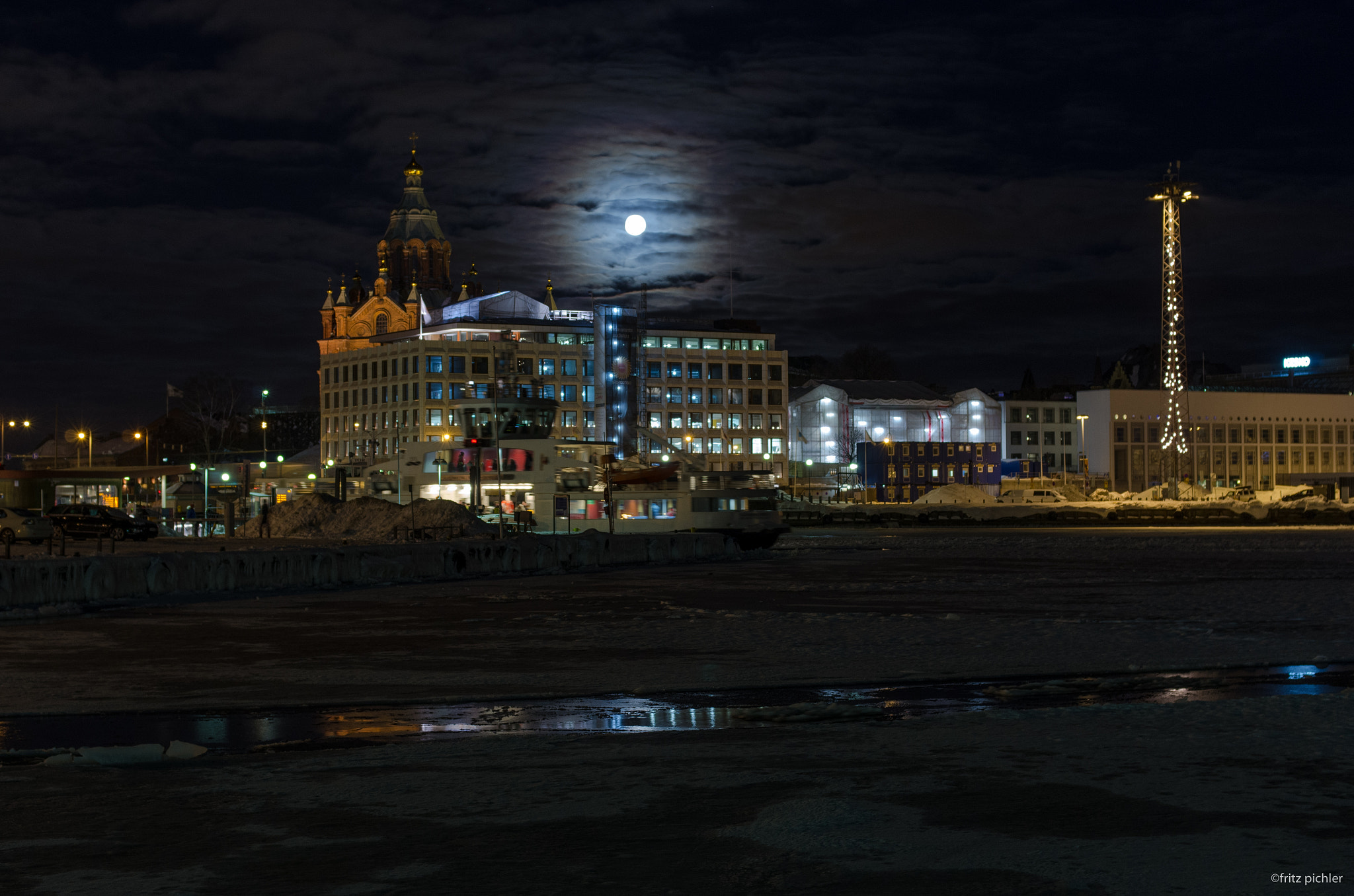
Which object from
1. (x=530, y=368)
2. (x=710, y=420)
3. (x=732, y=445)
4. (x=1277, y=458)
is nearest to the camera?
(x=530, y=368)

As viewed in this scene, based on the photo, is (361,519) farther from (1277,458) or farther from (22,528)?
(1277,458)

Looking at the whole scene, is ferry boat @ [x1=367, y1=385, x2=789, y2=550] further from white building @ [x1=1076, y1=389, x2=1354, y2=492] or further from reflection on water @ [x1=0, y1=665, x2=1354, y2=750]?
white building @ [x1=1076, y1=389, x2=1354, y2=492]

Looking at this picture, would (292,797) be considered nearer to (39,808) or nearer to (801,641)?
(39,808)

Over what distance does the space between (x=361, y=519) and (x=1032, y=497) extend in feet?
292

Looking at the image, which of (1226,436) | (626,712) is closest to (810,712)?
(626,712)

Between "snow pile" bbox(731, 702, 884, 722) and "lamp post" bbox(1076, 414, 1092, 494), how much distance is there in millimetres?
136671

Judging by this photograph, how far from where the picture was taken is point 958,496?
123 meters

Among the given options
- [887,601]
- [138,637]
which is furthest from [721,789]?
[887,601]

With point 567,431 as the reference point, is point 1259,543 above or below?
below

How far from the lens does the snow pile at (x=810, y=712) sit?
13891 millimetres

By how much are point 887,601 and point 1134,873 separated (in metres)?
20.5

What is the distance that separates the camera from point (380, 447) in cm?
14775

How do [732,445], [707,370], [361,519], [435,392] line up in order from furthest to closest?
[707,370], [732,445], [435,392], [361,519]

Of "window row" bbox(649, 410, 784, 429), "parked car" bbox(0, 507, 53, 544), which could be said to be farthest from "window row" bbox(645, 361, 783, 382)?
"parked car" bbox(0, 507, 53, 544)
